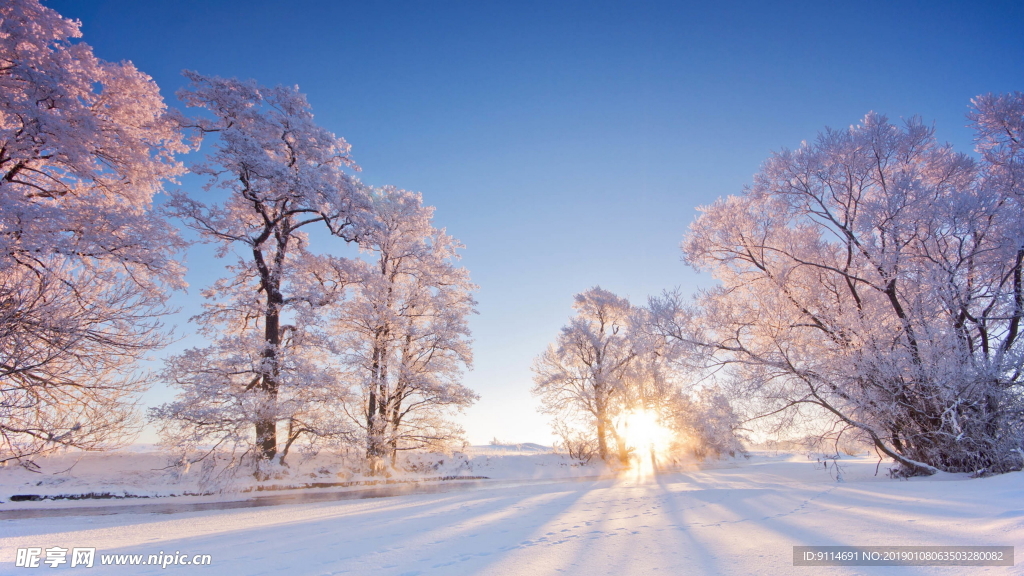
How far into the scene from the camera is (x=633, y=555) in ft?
10.7

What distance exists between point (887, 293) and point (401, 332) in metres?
14.7

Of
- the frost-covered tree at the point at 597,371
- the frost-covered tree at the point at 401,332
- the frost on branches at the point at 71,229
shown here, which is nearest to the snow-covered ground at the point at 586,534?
the frost on branches at the point at 71,229

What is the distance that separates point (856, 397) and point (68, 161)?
59.2 ft

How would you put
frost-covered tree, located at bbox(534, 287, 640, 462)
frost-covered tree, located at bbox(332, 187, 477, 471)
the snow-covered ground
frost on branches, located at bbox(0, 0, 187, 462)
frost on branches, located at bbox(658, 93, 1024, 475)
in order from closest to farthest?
the snow-covered ground → frost on branches, located at bbox(0, 0, 187, 462) → frost on branches, located at bbox(658, 93, 1024, 475) → frost-covered tree, located at bbox(332, 187, 477, 471) → frost-covered tree, located at bbox(534, 287, 640, 462)

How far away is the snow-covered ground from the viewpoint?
3.12m

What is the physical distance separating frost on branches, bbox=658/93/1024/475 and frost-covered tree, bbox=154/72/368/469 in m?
10.7

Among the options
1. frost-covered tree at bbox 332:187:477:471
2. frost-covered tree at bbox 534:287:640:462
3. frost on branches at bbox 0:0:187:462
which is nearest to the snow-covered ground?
frost on branches at bbox 0:0:187:462

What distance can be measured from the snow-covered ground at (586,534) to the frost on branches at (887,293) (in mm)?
3168

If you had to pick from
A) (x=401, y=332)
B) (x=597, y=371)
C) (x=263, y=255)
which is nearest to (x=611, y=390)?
(x=597, y=371)

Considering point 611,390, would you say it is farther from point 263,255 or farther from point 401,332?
point 263,255

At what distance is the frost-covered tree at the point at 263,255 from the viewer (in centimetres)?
1103

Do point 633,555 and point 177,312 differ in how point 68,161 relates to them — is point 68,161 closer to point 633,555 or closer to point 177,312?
point 177,312

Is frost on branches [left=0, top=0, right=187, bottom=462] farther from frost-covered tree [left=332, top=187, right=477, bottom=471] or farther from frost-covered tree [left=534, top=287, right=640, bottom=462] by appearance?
frost-covered tree [left=534, top=287, right=640, bottom=462]

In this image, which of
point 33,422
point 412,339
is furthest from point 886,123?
point 33,422
